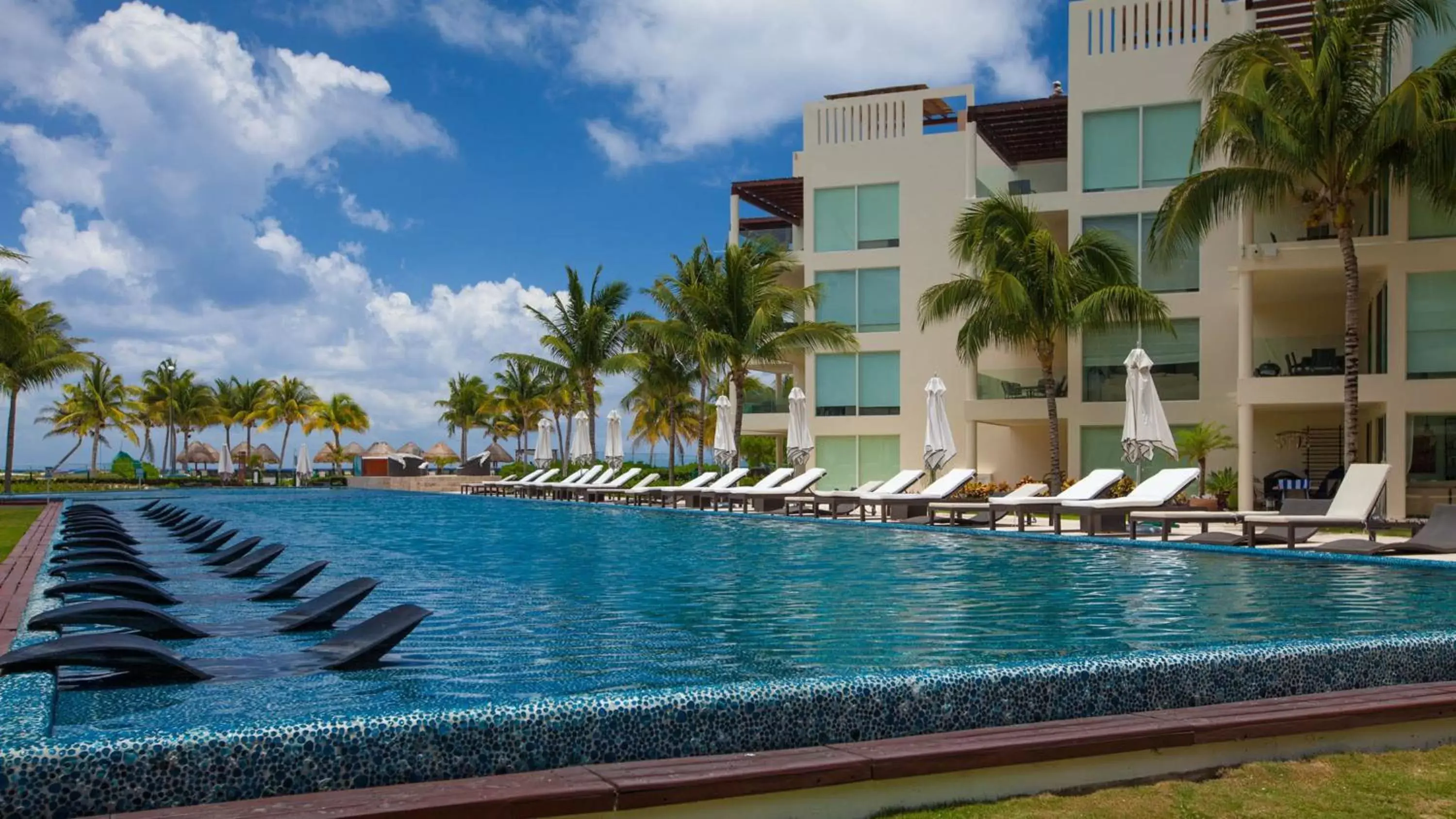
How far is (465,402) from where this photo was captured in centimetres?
7294

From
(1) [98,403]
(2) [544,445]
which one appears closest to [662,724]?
(2) [544,445]

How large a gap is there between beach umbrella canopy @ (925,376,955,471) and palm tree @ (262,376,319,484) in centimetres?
5366

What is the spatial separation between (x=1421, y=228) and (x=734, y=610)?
17.9 metres

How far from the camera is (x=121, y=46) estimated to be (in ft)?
73.0

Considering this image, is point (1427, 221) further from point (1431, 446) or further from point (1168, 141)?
point (1168, 141)

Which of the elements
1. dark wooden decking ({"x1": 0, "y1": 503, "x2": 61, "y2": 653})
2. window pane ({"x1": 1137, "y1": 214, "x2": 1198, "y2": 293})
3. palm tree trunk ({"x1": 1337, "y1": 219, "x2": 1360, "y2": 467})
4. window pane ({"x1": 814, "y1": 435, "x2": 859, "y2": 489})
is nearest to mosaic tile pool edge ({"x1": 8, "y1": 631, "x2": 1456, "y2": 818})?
dark wooden decking ({"x1": 0, "y1": 503, "x2": 61, "y2": 653})

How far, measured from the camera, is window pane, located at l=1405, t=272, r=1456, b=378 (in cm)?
2036

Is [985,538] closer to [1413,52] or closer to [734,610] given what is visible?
[734,610]

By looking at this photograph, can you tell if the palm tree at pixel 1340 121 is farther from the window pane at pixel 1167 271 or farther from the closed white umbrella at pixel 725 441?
the closed white umbrella at pixel 725 441

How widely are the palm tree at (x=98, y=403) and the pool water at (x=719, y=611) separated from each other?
5194 cm

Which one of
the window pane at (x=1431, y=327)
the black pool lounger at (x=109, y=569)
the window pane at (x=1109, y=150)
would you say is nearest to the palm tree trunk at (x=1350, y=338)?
the window pane at (x=1431, y=327)

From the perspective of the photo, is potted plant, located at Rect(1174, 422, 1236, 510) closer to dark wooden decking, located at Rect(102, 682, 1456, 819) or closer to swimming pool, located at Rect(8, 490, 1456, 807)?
swimming pool, located at Rect(8, 490, 1456, 807)

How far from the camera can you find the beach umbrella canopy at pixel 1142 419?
59.7ft

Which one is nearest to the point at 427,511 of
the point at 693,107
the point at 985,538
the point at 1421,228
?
the point at 985,538
